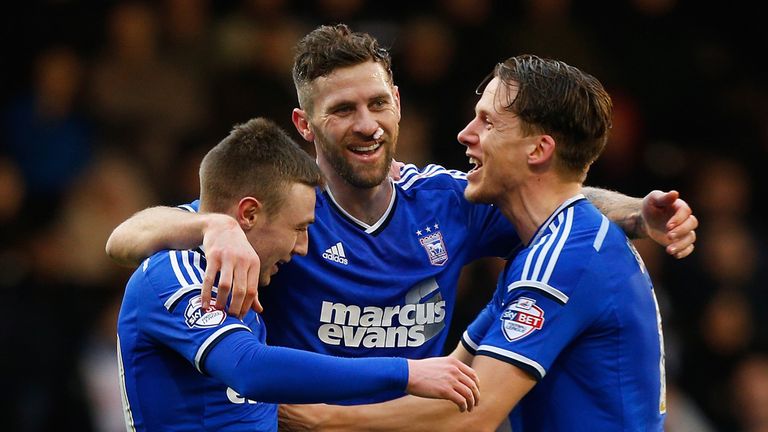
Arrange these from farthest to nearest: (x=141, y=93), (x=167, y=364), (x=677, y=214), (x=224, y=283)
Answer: (x=141, y=93), (x=677, y=214), (x=167, y=364), (x=224, y=283)

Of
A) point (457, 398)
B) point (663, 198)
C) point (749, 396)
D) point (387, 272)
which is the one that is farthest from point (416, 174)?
point (749, 396)

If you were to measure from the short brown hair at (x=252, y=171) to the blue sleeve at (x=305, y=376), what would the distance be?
63cm

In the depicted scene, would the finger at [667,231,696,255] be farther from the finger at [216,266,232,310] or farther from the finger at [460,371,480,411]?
the finger at [216,266,232,310]

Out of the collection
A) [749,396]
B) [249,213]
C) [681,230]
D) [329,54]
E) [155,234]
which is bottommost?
[749,396]

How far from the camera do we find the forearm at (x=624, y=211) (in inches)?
193

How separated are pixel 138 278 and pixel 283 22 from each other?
5.40m

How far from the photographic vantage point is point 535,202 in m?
4.55

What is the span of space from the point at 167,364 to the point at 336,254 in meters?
0.90

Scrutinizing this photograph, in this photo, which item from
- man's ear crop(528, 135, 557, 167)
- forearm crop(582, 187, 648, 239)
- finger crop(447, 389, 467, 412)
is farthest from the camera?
forearm crop(582, 187, 648, 239)

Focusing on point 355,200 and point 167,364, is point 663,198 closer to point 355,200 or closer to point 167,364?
point 355,200

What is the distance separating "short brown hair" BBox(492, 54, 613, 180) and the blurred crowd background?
11.4ft

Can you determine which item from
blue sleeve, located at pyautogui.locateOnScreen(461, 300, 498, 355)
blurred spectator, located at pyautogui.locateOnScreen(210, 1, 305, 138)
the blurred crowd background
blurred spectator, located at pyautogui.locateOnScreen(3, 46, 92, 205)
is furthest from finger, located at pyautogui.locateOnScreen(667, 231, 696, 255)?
blurred spectator, located at pyautogui.locateOnScreen(3, 46, 92, 205)

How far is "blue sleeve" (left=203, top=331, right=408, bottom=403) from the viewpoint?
3842 millimetres

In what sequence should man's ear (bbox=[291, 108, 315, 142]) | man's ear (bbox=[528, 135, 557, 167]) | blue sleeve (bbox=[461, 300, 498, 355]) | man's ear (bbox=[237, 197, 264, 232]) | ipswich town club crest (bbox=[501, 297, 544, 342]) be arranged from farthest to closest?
man's ear (bbox=[291, 108, 315, 142]) < blue sleeve (bbox=[461, 300, 498, 355]) < man's ear (bbox=[528, 135, 557, 167]) < man's ear (bbox=[237, 197, 264, 232]) < ipswich town club crest (bbox=[501, 297, 544, 342])
